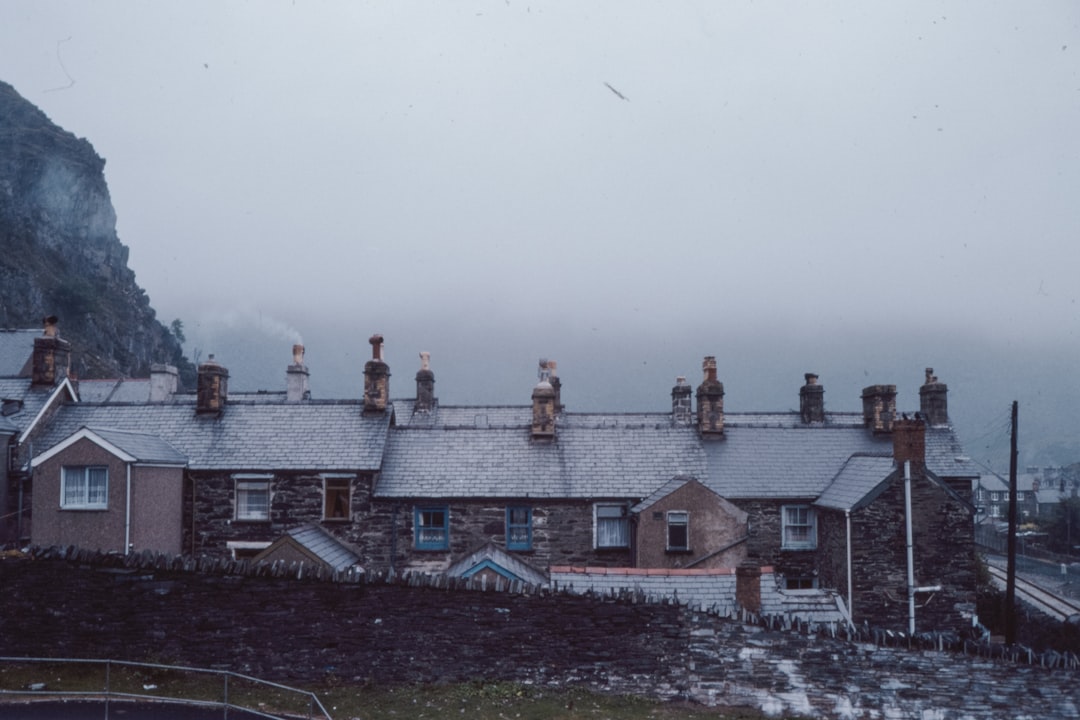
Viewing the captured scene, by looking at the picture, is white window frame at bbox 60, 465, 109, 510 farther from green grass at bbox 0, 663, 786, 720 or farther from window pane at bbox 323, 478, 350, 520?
green grass at bbox 0, 663, 786, 720

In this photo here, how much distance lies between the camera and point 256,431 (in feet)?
97.3

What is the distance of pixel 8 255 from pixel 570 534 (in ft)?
307

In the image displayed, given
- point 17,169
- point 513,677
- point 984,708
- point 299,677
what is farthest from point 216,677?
point 17,169

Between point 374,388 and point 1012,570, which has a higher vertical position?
point 374,388

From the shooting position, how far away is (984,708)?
47.4ft

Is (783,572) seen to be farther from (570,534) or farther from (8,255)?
(8,255)

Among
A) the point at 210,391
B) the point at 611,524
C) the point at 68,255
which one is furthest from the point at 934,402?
the point at 68,255

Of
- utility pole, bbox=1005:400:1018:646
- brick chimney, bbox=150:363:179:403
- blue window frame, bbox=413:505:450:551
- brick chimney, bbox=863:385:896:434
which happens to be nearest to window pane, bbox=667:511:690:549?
blue window frame, bbox=413:505:450:551

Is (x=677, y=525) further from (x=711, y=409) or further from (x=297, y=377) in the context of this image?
(x=297, y=377)

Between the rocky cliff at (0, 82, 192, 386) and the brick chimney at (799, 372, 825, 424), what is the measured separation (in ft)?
236

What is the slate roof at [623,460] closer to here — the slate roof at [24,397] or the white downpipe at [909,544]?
the white downpipe at [909,544]

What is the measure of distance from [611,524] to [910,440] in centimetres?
1009

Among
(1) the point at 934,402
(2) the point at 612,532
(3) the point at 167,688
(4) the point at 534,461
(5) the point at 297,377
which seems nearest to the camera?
(3) the point at 167,688

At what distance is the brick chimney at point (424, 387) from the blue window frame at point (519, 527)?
20.5 metres
